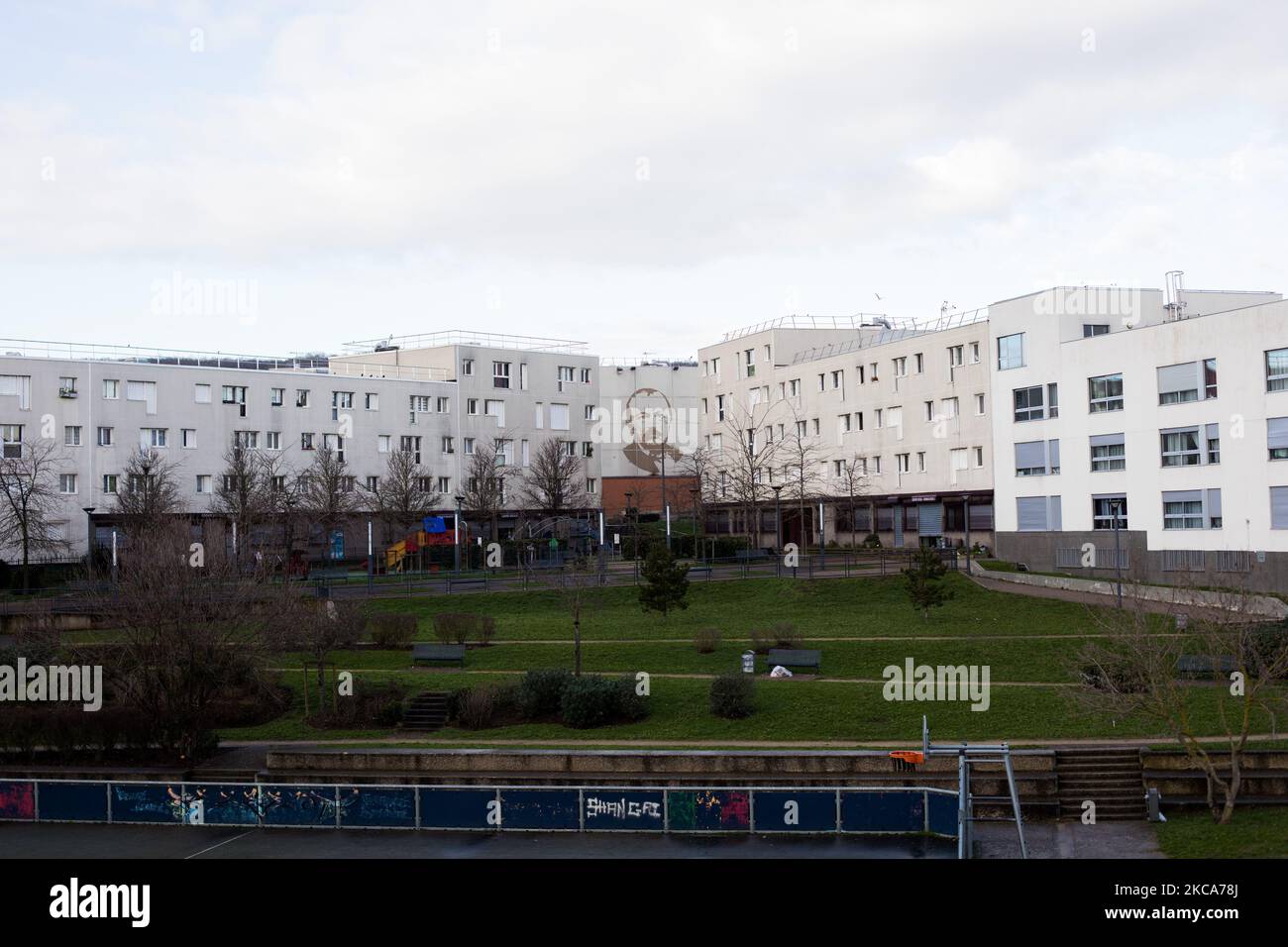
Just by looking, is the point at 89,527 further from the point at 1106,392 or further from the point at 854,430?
the point at 1106,392

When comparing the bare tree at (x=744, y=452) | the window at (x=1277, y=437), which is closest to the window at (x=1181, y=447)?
the window at (x=1277, y=437)

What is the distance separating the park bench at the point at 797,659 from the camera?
113 ft

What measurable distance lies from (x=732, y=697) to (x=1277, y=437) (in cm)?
2576

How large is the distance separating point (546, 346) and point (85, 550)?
3172 cm

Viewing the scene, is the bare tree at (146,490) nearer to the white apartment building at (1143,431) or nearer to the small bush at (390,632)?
the small bush at (390,632)

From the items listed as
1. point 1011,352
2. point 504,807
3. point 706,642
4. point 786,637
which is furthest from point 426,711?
point 1011,352

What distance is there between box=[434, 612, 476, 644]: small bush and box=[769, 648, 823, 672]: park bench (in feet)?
33.8

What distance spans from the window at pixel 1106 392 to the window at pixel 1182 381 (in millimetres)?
2334

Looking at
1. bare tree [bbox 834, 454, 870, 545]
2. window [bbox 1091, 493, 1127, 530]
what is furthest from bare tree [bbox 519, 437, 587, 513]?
window [bbox 1091, 493, 1127, 530]

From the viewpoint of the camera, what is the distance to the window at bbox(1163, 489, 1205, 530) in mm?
46375

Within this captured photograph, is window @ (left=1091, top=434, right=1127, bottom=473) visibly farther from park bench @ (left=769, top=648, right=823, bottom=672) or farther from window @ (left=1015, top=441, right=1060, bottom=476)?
park bench @ (left=769, top=648, right=823, bottom=672)

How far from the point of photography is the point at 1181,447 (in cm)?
4738
